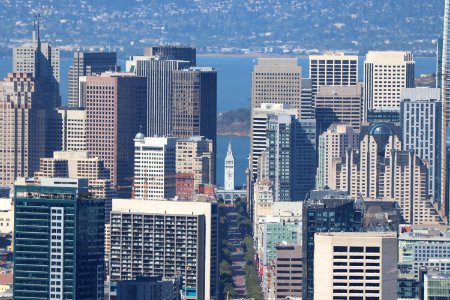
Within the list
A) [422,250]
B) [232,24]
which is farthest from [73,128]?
[232,24]

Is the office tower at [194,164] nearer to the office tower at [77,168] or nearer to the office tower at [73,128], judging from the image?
the office tower at [77,168]

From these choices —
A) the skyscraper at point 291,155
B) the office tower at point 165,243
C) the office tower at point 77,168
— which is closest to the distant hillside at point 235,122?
the skyscraper at point 291,155

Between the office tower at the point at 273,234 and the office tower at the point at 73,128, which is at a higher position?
the office tower at the point at 73,128

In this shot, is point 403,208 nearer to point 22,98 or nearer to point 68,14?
point 22,98

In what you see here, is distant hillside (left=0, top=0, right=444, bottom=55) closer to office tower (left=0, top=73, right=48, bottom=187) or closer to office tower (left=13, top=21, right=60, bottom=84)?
office tower (left=13, top=21, right=60, bottom=84)

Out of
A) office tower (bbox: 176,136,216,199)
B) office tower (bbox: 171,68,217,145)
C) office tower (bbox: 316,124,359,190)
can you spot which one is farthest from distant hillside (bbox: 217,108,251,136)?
office tower (bbox: 176,136,216,199)

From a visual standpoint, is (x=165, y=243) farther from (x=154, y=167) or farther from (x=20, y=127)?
(x=20, y=127)
